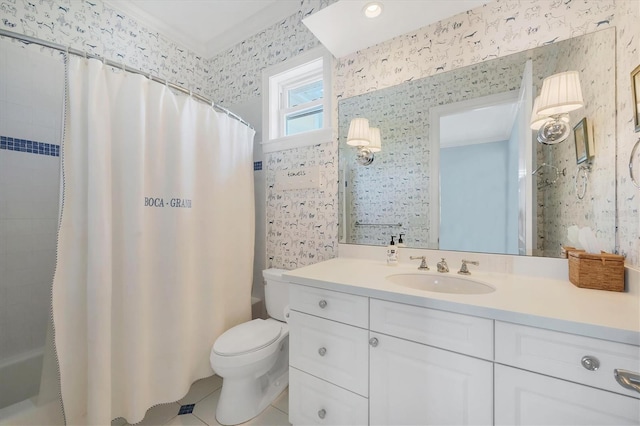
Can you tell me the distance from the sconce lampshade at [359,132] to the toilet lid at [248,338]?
133 cm

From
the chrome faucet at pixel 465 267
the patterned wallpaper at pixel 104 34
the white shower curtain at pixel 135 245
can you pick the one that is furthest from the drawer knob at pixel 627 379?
the patterned wallpaper at pixel 104 34

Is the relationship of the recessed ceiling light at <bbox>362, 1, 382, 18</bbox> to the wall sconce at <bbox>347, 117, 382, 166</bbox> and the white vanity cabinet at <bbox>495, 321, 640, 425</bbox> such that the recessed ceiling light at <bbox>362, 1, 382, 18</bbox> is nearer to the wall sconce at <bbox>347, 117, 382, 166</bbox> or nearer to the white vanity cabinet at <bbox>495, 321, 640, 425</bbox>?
the wall sconce at <bbox>347, 117, 382, 166</bbox>

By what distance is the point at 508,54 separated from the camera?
1239 mm

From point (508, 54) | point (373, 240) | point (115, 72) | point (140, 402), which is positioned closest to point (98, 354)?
point (140, 402)

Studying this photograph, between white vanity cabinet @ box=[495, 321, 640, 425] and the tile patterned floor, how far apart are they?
1169mm

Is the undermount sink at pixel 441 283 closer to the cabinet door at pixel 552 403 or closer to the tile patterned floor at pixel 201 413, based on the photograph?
the cabinet door at pixel 552 403

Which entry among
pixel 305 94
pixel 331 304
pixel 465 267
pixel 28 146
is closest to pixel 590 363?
pixel 465 267

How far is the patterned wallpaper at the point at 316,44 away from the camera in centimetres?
97

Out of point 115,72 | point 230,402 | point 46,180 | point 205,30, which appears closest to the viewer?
point 115,72

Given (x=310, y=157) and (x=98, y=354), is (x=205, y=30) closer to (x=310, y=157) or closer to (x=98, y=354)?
(x=310, y=157)

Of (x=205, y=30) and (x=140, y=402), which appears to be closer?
(x=140, y=402)

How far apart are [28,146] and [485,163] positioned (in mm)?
2705

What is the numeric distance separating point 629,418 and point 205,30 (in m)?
3.25

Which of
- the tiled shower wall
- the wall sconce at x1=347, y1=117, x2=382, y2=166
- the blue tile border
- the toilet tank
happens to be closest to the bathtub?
the tiled shower wall
